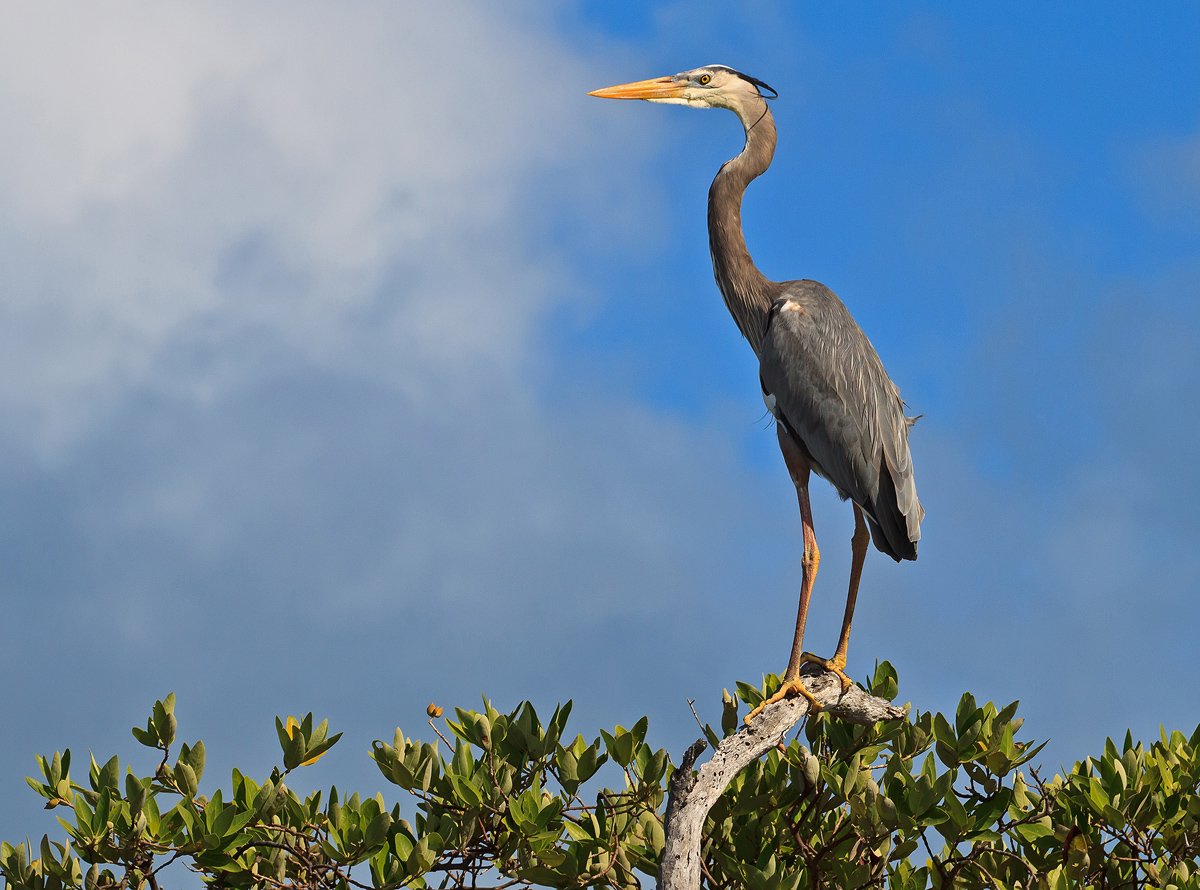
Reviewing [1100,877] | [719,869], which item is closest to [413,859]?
[719,869]

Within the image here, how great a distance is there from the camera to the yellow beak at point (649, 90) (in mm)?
9570

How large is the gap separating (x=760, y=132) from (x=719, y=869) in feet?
16.8

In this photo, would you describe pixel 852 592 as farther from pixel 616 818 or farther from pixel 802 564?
pixel 616 818

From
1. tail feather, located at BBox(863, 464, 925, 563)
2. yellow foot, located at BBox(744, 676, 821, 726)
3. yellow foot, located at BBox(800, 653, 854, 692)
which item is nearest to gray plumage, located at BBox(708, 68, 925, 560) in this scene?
tail feather, located at BBox(863, 464, 925, 563)

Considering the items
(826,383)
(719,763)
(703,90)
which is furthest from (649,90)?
(719,763)

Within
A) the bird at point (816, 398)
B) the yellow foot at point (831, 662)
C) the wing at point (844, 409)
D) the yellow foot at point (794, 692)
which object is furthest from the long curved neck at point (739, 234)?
the yellow foot at point (794, 692)

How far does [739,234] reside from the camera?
8914 millimetres

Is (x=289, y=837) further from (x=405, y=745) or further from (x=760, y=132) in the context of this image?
(x=760, y=132)

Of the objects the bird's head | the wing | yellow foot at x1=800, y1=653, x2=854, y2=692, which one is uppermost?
the bird's head

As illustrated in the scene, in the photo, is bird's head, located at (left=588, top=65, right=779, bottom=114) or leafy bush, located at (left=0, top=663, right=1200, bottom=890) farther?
A: bird's head, located at (left=588, top=65, right=779, bottom=114)

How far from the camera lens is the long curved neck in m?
8.75

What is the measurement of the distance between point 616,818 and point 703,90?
18.2ft

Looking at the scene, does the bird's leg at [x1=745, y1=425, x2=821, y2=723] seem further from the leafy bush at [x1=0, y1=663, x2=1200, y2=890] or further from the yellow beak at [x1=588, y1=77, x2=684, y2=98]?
the yellow beak at [x1=588, y1=77, x2=684, y2=98]

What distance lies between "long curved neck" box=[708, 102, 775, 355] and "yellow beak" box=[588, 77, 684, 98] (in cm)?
81
